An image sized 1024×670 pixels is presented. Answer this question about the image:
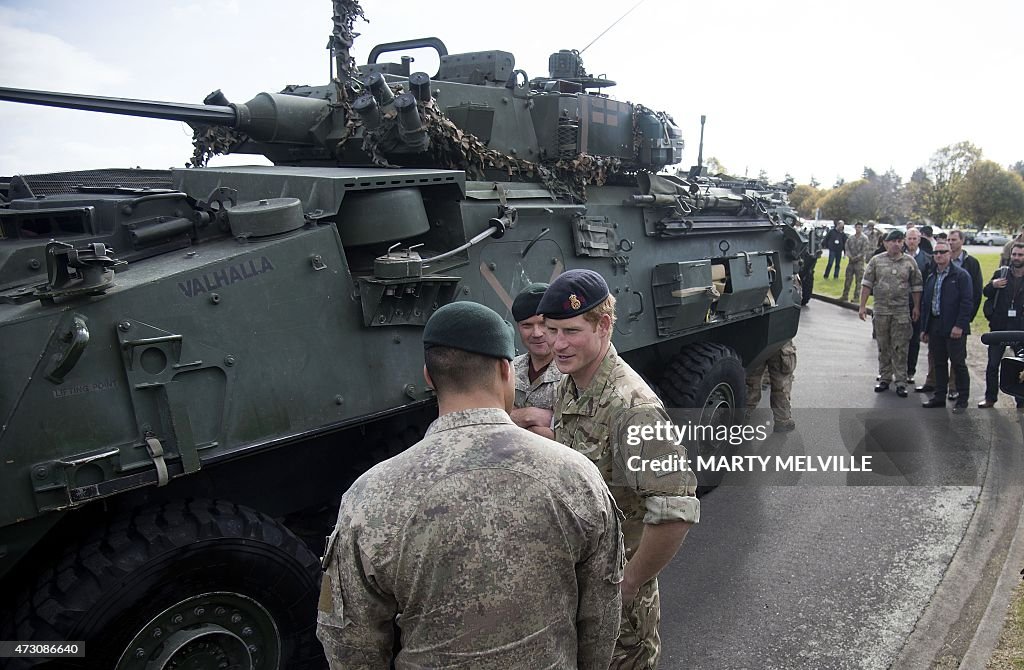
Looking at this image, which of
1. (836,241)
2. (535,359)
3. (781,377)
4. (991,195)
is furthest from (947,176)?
(535,359)

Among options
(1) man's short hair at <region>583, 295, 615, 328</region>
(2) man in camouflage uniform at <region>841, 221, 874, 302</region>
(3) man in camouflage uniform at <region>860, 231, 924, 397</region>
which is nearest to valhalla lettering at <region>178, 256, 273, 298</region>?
(1) man's short hair at <region>583, 295, 615, 328</region>

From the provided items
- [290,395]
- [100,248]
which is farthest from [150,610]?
[100,248]

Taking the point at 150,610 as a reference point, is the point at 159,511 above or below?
above

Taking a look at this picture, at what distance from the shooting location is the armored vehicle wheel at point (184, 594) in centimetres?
279

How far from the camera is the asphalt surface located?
402cm

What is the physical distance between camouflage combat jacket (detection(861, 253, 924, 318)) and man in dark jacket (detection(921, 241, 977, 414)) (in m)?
0.44

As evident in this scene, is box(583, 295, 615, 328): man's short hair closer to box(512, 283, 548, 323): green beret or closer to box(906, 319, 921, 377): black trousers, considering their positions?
box(512, 283, 548, 323): green beret

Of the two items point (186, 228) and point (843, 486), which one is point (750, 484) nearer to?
point (843, 486)

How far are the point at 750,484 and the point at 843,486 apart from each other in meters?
0.67

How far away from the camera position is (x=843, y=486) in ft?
20.0

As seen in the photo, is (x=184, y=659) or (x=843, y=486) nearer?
(x=184, y=659)

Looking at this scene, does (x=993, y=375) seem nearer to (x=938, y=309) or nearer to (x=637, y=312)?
(x=938, y=309)

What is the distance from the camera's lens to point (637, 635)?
2.53m

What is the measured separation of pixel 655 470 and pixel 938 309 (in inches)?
266
